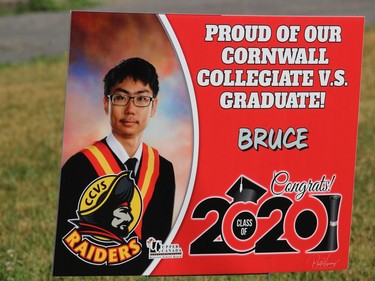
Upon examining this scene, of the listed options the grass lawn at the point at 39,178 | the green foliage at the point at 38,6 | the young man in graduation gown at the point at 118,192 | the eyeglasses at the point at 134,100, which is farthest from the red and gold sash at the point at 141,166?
the green foliage at the point at 38,6

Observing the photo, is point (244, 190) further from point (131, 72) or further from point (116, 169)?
point (131, 72)

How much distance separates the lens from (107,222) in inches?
223

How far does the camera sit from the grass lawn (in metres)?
7.93

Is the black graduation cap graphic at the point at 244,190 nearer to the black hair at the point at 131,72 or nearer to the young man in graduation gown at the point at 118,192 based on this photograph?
the young man in graduation gown at the point at 118,192

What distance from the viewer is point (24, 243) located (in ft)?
28.3

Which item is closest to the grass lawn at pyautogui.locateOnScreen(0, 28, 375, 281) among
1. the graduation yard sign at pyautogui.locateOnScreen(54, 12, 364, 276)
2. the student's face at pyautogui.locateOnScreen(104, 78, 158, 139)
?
the graduation yard sign at pyautogui.locateOnScreen(54, 12, 364, 276)

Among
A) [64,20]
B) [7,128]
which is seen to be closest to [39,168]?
[7,128]

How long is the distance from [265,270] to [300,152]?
633mm

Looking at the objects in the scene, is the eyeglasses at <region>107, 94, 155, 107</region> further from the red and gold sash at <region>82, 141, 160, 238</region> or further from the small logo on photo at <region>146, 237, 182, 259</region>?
the small logo on photo at <region>146, 237, 182, 259</region>

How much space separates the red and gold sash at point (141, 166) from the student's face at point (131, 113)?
9 cm

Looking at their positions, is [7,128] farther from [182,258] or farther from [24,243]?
[182,258]

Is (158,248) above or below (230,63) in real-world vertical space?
below

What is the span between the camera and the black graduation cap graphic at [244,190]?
5.79 m

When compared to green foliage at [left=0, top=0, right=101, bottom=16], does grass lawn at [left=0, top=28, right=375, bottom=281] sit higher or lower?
lower
